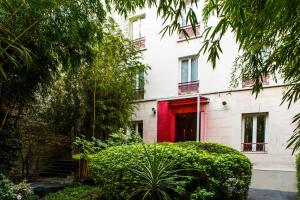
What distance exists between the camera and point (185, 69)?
1248 centimetres

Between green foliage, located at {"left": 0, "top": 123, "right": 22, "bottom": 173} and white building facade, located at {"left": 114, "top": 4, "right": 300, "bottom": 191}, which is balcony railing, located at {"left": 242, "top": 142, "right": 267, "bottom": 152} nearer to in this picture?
white building facade, located at {"left": 114, "top": 4, "right": 300, "bottom": 191}

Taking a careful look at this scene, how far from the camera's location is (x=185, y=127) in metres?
13.1

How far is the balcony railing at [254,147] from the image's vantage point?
34.3ft

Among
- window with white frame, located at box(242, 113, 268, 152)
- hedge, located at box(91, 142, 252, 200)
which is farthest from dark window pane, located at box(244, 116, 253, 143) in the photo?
hedge, located at box(91, 142, 252, 200)

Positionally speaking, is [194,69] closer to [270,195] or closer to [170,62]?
[170,62]

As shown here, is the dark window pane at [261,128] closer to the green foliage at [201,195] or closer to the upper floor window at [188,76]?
the upper floor window at [188,76]

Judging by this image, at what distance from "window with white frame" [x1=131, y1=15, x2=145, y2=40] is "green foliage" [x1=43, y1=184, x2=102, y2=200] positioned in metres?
7.04

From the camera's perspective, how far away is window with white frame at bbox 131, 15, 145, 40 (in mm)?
13711

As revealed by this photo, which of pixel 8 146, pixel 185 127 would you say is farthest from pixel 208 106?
pixel 8 146

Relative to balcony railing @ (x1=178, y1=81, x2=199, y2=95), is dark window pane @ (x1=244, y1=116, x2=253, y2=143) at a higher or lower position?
lower

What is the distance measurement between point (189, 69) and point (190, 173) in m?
6.80

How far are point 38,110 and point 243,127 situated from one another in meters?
6.06

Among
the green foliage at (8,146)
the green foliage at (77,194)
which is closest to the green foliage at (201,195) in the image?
the green foliage at (77,194)

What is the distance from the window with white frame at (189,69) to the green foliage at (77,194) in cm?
555
